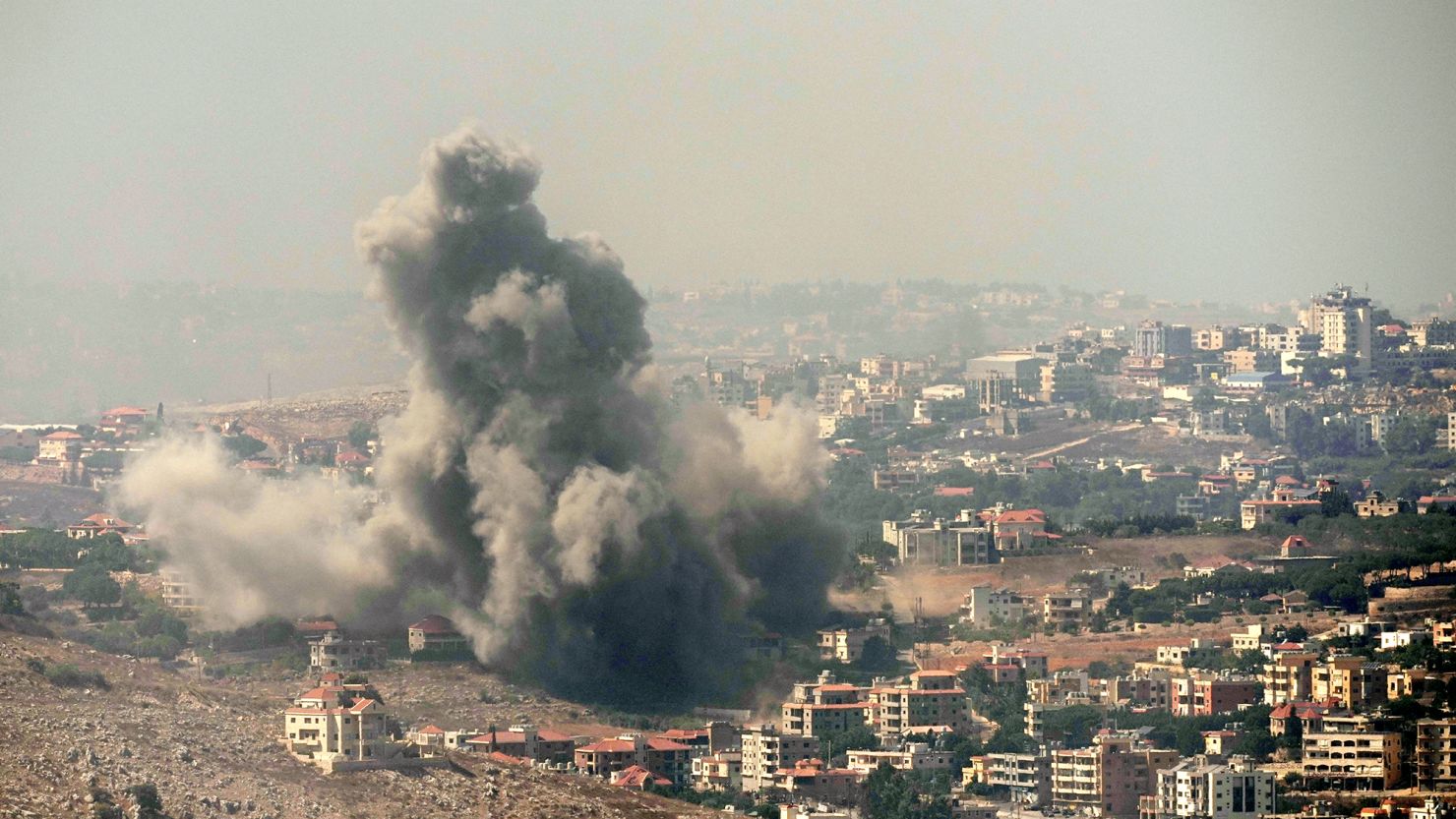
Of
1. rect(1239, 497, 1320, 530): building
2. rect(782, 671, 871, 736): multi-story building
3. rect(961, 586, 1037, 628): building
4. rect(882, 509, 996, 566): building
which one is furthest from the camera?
rect(1239, 497, 1320, 530): building

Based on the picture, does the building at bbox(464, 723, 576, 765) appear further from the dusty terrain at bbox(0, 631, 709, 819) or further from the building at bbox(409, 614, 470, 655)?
the building at bbox(409, 614, 470, 655)

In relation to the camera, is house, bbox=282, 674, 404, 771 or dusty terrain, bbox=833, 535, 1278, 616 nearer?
house, bbox=282, 674, 404, 771

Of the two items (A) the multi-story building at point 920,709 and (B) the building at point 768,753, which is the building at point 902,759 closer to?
(B) the building at point 768,753

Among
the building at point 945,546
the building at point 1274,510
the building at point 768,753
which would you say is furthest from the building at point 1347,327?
the building at point 768,753

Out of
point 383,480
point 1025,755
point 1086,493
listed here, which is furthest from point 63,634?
point 1086,493

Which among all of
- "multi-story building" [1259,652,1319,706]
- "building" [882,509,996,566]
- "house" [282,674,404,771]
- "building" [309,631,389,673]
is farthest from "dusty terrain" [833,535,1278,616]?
"house" [282,674,404,771]

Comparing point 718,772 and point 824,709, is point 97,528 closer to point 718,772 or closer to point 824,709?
point 824,709

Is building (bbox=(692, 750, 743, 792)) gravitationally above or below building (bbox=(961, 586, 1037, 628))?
below
